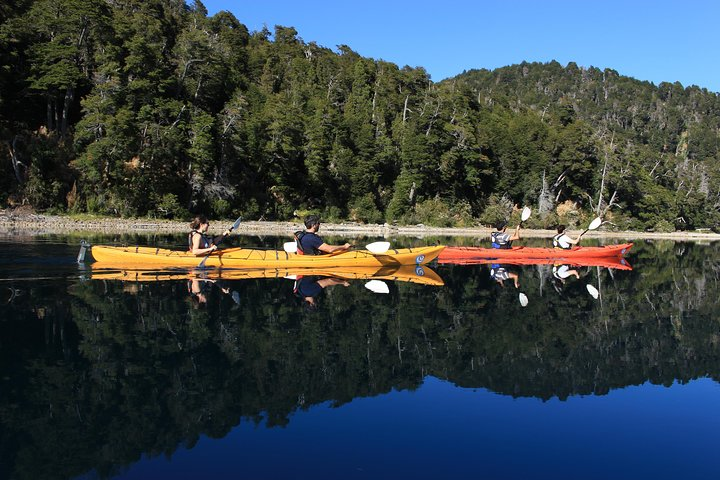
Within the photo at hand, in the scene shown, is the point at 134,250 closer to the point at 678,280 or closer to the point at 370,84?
the point at 678,280

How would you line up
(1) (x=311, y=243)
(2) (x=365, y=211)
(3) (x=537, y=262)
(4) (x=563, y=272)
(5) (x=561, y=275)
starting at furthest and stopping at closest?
(2) (x=365, y=211) < (3) (x=537, y=262) < (4) (x=563, y=272) < (5) (x=561, y=275) < (1) (x=311, y=243)

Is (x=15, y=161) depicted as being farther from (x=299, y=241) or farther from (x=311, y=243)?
(x=311, y=243)

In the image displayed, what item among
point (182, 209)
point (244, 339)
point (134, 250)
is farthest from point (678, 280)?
point (182, 209)

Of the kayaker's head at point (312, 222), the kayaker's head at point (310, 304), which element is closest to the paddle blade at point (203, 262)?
the kayaker's head at point (312, 222)

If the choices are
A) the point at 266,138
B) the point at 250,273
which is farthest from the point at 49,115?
the point at 250,273

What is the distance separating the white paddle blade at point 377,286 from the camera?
13.7m

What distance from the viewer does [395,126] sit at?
202 feet

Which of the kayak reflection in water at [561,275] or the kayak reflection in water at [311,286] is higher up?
Answer: the kayak reflection in water at [561,275]

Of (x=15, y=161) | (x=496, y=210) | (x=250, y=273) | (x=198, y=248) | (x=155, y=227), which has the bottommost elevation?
(x=155, y=227)

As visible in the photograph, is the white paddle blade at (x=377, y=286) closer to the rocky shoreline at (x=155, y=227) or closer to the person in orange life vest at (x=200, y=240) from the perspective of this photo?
the person in orange life vest at (x=200, y=240)

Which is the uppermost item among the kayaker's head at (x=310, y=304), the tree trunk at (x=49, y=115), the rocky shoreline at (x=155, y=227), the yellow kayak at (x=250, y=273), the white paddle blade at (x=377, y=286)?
the tree trunk at (x=49, y=115)

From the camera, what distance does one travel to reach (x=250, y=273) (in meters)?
16.5

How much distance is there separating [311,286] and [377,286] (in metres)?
1.62

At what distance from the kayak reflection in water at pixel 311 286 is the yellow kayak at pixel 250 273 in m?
0.69
